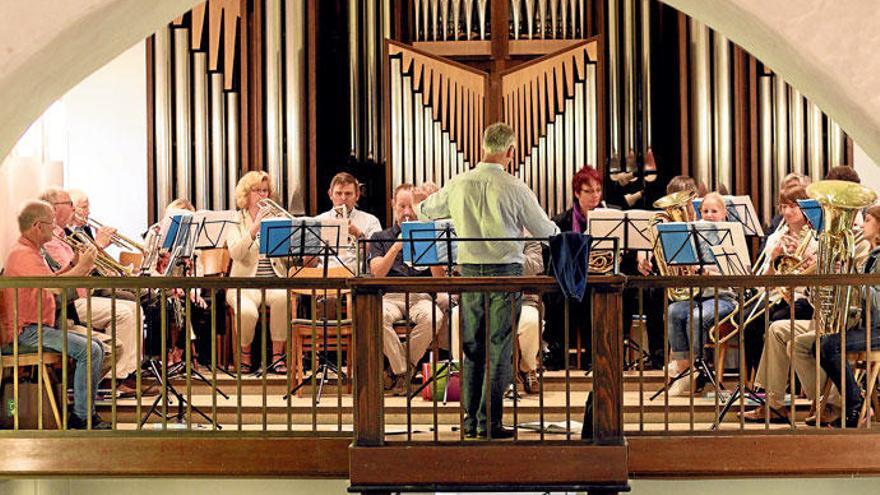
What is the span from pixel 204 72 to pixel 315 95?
86 centimetres

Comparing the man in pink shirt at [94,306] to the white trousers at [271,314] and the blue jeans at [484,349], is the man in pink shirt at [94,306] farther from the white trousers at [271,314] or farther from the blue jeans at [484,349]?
the blue jeans at [484,349]

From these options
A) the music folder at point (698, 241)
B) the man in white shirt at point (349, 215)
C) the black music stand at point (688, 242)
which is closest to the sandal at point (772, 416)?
the black music stand at point (688, 242)

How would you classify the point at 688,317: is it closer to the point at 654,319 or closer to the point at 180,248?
the point at 654,319

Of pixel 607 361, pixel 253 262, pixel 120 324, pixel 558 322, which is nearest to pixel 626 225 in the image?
pixel 558 322

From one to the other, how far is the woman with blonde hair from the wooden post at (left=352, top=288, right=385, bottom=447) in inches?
115

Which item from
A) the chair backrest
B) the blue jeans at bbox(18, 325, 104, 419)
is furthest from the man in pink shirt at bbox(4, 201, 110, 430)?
the chair backrest

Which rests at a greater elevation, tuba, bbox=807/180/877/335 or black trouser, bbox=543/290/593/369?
tuba, bbox=807/180/877/335

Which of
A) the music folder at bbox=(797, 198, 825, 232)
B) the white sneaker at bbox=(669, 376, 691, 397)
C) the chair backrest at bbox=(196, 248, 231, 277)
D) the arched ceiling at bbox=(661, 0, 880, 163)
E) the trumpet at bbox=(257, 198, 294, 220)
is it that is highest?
the arched ceiling at bbox=(661, 0, 880, 163)

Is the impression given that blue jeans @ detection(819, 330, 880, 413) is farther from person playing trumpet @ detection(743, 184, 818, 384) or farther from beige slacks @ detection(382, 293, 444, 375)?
beige slacks @ detection(382, 293, 444, 375)

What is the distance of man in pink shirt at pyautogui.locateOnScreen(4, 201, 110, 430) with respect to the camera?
7234 millimetres

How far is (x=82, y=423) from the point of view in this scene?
24.2ft

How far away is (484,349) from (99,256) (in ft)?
8.52

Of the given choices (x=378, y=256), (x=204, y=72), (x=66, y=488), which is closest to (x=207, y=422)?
(x=66, y=488)

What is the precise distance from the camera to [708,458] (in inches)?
266
